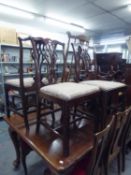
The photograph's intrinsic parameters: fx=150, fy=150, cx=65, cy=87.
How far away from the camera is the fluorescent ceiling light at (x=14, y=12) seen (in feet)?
10.3

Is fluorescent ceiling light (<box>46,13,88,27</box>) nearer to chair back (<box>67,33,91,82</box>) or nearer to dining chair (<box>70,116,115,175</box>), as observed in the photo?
chair back (<box>67,33,91,82</box>)

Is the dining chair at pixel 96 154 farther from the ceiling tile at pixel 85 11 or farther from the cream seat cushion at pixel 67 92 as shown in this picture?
the ceiling tile at pixel 85 11

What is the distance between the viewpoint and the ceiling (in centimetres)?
299

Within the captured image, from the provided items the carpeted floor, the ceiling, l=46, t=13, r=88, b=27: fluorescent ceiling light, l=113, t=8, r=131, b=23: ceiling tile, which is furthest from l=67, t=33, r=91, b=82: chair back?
l=113, t=8, r=131, b=23: ceiling tile

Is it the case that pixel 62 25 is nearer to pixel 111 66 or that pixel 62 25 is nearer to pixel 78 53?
pixel 111 66

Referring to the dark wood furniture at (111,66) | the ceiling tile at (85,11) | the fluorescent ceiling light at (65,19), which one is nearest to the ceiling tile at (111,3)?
the ceiling tile at (85,11)

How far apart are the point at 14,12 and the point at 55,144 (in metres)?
3.24

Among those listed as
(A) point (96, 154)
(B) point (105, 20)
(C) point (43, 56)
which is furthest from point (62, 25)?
(A) point (96, 154)

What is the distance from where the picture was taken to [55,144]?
4.03 ft

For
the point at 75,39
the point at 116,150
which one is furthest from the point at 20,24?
the point at 116,150

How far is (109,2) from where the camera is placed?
305 centimetres

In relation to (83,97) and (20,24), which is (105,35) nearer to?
(20,24)

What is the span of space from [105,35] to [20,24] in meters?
3.31

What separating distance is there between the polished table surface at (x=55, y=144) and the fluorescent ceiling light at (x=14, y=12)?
2618 millimetres
